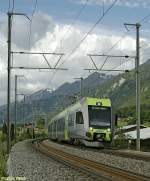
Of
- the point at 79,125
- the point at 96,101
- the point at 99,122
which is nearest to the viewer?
the point at 99,122

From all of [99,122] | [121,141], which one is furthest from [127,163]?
[121,141]

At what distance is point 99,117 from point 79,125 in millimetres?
2270

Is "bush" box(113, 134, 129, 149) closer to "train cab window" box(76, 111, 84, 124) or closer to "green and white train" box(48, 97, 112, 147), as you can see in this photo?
"train cab window" box(76, 111, 84, 124)

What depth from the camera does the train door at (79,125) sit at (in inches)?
1640

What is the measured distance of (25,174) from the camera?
774 inches

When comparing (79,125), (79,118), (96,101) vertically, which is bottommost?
(79,125)

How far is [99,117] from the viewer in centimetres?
4119

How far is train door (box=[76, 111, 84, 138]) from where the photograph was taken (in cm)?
4166

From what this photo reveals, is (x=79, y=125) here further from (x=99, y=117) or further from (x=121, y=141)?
(x=121, y=141)

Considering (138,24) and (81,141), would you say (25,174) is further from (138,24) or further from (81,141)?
(138,24)

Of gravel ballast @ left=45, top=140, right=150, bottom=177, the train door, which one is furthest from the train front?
gravel ballast @ left=45, top=140, right=150, bottom=177

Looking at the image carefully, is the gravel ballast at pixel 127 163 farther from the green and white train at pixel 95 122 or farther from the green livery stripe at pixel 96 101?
the green livery stripe at pixel 96 101

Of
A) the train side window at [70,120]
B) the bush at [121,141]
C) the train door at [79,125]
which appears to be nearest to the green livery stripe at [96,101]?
the train door at [79,125]

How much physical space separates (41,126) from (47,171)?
522 ft
